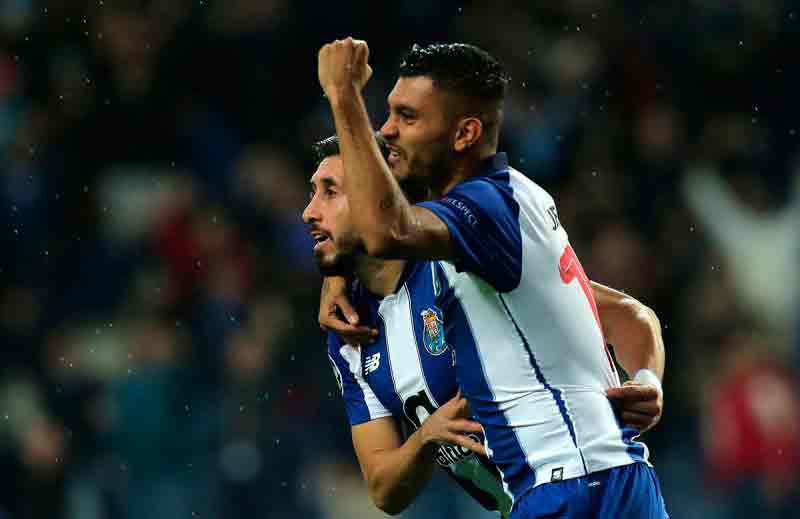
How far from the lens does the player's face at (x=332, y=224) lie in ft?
13.0

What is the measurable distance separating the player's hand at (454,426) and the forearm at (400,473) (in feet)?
0.42

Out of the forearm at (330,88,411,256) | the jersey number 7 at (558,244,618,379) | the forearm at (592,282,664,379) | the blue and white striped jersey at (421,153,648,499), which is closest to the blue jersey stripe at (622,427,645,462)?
the blue and white striped jersey at (421,153,648,499)

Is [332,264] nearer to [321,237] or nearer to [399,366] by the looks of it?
[321,237]

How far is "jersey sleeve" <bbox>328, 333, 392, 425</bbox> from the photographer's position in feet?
13.4

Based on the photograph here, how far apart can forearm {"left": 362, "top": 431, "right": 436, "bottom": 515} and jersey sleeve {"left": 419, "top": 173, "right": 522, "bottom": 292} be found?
806mm

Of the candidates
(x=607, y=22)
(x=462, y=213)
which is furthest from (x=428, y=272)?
(x=607, y=22)

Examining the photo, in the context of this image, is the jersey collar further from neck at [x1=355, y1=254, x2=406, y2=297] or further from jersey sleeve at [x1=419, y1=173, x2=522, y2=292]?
neck at [x1=355, y1=254, x2=406, y2=297]

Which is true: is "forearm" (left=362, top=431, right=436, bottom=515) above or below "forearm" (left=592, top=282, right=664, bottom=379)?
below

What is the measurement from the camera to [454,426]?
11.5ft

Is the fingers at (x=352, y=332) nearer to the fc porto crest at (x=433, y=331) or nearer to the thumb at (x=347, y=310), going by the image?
the thumb at (x=347, y=310)

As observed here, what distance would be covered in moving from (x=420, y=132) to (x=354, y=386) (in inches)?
43.2

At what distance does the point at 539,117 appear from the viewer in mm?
8188

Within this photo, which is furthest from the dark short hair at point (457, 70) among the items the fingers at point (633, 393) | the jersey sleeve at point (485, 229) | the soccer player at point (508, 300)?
the fingers at point (633, 393)

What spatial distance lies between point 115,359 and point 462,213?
15.0 feet
